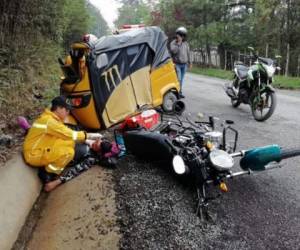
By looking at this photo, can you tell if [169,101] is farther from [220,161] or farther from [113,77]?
[220,161]

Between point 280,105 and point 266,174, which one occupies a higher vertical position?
point 266,174

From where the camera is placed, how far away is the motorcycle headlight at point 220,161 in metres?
3.64

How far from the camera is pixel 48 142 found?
4629mm

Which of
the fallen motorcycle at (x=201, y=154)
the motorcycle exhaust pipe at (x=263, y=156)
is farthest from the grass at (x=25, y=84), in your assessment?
the motorcycle exhaust pipe at (x=263, y=156)

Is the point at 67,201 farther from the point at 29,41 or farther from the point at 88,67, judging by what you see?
the point at 29,41

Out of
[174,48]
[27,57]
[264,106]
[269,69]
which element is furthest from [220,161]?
[27,57]

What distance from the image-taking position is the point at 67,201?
4.29 meters

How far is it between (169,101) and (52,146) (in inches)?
136

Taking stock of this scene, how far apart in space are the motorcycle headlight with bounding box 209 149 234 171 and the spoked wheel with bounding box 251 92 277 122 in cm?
367

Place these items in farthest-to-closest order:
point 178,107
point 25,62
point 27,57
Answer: point 27,57
point 25,62
point 178,107

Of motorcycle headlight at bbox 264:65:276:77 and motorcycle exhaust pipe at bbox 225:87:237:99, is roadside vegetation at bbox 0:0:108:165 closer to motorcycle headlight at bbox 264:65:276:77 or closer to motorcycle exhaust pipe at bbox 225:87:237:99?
motorcycle exhaust pipe at bbox 225:87:237:99

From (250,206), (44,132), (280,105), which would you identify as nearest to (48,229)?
(44,132)

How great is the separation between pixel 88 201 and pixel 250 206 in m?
1.67

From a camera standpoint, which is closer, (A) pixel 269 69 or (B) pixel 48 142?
(B) pixel 48 142
